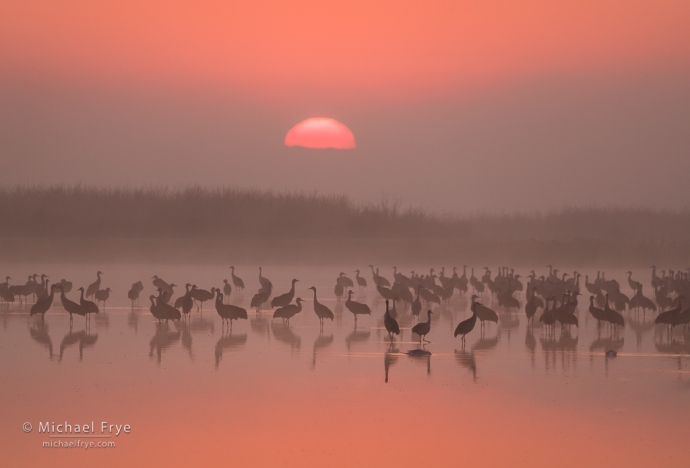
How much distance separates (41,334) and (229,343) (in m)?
3.42

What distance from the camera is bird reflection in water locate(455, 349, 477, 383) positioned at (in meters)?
12.0

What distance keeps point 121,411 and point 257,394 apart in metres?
1.70

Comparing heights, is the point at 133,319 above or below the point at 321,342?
above

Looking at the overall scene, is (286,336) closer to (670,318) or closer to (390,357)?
(390,357)

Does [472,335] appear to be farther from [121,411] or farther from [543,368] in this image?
[121,411]

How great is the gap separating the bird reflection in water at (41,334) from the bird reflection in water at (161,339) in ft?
5.14

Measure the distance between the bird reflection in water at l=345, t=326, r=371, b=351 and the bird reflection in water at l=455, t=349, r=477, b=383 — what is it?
1854mm

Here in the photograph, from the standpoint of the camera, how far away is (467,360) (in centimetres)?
1287

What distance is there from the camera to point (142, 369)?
11.7 meters

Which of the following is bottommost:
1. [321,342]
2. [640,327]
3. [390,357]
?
[390,357]

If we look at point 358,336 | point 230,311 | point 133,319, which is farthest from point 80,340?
point 358,336

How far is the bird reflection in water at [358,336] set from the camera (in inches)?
582

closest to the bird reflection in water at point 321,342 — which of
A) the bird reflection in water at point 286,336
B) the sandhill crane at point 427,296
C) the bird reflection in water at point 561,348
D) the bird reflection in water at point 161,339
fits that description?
the bird reflection in water at point 286,336

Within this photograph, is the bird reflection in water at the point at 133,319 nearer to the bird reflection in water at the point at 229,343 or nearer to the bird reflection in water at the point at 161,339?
the bird reflection in water at the point at 161,339
